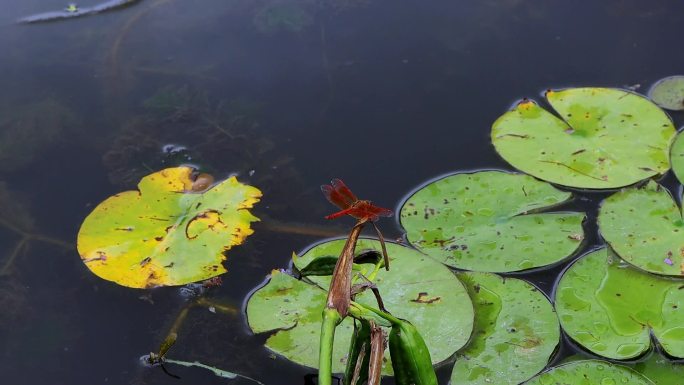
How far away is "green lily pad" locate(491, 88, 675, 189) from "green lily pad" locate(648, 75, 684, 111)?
0.09m

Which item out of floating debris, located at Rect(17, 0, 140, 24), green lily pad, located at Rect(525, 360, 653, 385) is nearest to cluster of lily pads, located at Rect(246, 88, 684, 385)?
green lily pad, located at Rect(525, 360, 653, 385)

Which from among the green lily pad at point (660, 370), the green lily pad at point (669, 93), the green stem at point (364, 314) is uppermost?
the green stem at point (364, 314)

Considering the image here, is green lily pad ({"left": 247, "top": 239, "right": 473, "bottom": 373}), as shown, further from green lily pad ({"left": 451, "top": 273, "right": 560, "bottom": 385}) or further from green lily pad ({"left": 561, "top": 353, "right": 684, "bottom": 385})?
green lily pad ({"left": 561, "top": 353, "right": 684, "bottom": 385})

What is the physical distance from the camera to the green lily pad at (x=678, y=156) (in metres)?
2.53

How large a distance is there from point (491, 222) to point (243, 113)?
120cm

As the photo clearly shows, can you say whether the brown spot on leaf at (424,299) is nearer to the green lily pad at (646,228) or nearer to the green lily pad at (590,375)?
the green lily pad at (590,375)

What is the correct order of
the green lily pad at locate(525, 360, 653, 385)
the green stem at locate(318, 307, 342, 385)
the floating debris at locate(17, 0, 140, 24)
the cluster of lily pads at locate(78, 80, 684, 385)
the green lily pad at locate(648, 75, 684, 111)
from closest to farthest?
the green stem at locate(318, 307, 342, 385) < the green lily pad at locate(525, 360, 653, 385) < the cluster of lily pads at locate(78, 80, 684, 385) < the green lily pad at locate(648, 75, 684, 111) < the floating debris at locate(17, 0, 140, 24)

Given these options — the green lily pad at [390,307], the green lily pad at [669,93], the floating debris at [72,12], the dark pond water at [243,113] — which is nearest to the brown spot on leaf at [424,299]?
the green lily pad at [390,307]

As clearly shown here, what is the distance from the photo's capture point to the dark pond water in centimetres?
230

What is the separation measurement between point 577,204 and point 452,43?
3.58 feet

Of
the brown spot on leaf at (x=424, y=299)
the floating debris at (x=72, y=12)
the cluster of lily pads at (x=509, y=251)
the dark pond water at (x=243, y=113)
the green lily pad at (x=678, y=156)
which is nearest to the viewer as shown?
the cluster of lily pads at (x=509, y=251)

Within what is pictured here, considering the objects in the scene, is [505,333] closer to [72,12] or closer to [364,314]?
[364,314]

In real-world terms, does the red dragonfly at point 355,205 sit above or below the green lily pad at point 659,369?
above

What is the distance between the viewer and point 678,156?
2.58m
